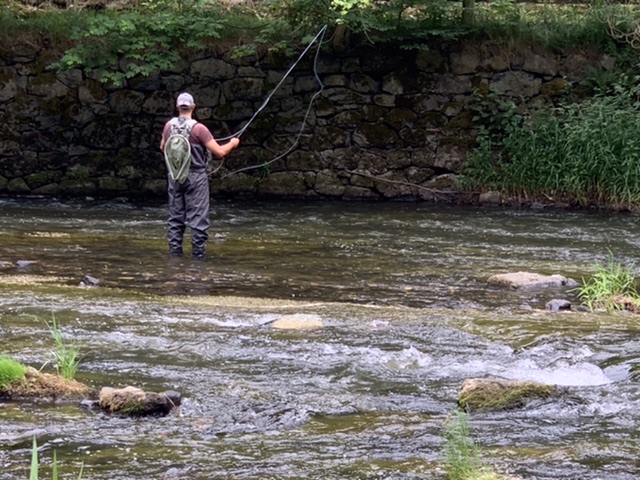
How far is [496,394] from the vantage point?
190 inches

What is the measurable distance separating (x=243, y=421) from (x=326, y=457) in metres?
0.60

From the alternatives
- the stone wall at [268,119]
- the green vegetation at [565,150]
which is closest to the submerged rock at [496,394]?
the green vegetation at [565,150]

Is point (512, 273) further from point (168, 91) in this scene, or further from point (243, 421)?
point (168, 91)

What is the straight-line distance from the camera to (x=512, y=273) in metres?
8.61

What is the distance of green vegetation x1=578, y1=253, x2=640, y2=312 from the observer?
7613 mm

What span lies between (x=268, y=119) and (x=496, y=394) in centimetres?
1026

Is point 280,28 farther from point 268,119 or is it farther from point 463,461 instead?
point 463,461

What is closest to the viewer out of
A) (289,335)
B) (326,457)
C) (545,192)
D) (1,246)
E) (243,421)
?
(326,457)

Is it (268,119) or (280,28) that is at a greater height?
(280,28)

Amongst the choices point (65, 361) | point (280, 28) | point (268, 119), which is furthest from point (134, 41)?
point (65, 361)

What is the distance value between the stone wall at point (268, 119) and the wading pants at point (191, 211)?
193 inches

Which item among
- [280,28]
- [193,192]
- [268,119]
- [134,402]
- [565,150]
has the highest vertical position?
[280,28]

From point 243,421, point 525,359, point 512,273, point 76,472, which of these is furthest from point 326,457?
point 512,273

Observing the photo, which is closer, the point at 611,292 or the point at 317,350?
the point at 317,350
